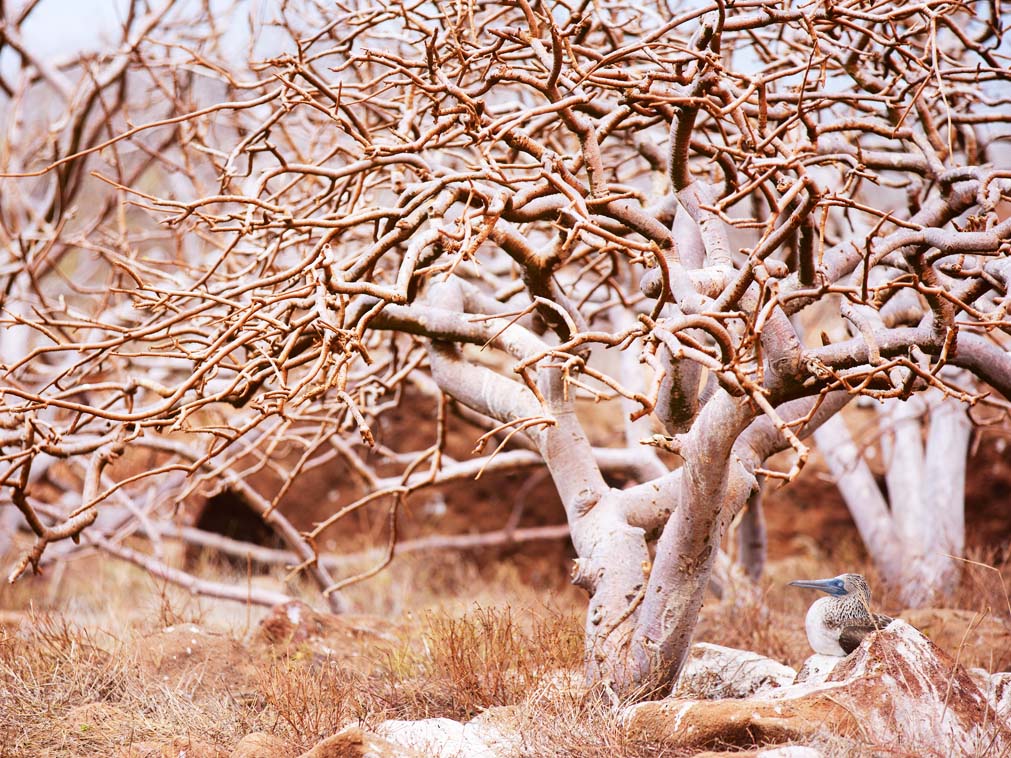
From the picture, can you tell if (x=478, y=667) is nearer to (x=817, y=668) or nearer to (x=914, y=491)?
(x=817, y=668)

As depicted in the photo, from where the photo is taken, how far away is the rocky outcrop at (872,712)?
2639 mm

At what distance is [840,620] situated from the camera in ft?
10.8

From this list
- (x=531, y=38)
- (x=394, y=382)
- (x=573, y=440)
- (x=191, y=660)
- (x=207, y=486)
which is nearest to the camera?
(x=531, y=38)

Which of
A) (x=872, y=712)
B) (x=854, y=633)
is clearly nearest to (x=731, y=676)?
(x=854, y=633)

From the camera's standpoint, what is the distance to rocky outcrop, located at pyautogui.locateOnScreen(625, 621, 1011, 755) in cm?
264

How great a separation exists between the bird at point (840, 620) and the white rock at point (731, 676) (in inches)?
7.7

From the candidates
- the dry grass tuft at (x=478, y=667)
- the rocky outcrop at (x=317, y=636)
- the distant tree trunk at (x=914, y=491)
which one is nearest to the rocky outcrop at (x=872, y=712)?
the dry grass tuft at (x=478, y=667)

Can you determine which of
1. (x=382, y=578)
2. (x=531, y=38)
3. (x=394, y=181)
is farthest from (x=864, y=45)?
(x=382, y=578)

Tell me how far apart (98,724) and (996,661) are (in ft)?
12.8

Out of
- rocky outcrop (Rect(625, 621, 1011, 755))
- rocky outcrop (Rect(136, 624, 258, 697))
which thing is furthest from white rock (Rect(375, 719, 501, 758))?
rocky outcrop (Rect(136, 624, 258, 697))

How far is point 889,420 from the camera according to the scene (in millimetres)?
7691

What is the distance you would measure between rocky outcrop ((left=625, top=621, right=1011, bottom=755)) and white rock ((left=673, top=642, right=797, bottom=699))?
551mm

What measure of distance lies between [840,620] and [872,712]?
62 cm

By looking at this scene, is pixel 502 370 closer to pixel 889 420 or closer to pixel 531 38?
pixel 889 420
